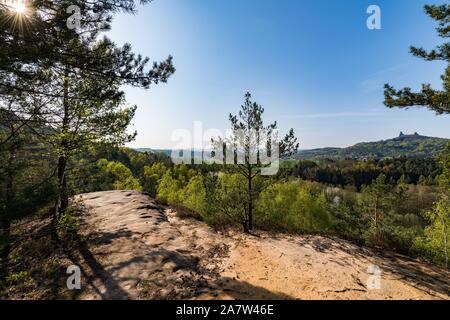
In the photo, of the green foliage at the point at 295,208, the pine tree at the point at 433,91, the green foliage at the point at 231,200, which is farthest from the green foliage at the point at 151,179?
the pine tree at the point at 433,91

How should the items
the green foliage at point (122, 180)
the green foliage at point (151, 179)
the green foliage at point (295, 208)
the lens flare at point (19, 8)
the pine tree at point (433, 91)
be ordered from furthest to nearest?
the green foliage at point (151, 179)
the green foliage at point (122, 180)
the green foliage at point (295, 208)
the pine tree at point (433, 91)
the lens flare at point (19, 8)

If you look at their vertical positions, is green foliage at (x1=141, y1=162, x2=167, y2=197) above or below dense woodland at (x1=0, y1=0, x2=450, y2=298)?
below

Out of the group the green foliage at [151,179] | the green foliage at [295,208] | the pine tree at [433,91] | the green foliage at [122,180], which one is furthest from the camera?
the green foliage at [151,179]

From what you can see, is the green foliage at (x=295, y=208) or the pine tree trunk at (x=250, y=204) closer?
the pine tree trunk at (x=250, y=204)

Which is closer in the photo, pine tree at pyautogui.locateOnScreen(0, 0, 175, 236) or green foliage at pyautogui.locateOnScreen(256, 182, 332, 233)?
pine tree at pyautogui.locateOnScreen(0, 0, 175, 236)

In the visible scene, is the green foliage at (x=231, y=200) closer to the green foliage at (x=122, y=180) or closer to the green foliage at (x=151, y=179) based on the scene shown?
the green foliage at (x=122, y=180)

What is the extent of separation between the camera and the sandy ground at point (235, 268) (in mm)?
6191

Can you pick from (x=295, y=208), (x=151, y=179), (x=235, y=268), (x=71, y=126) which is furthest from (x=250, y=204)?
(x=151, y=179)

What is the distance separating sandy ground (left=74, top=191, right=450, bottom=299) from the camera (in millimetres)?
6191

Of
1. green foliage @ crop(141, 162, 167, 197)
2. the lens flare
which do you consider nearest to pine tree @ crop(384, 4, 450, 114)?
the lens flare

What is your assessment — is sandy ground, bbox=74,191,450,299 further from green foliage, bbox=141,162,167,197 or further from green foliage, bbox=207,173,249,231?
green foliage, bbox=141,162,167,197

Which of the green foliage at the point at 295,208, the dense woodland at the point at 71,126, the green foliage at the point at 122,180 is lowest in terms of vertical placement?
the green foliage at the point at 295,208
